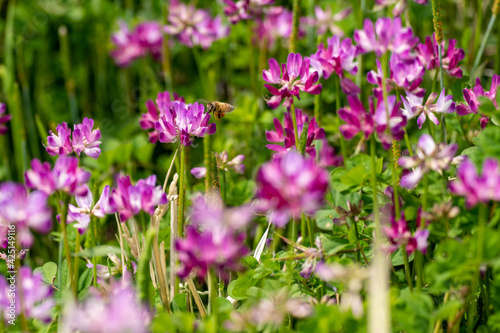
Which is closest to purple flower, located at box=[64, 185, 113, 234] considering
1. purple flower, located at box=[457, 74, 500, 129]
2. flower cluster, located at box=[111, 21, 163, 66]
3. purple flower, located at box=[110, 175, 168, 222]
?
purple flower, located at box=[110, 175, 168, 222]

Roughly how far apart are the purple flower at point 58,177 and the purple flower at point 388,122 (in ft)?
1.76

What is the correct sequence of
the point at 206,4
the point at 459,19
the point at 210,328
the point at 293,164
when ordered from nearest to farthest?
the point at 293,164, the point at 210,328, the point at 459,19, the point at 206,4

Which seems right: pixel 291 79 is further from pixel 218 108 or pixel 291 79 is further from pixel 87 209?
pixel 87 209

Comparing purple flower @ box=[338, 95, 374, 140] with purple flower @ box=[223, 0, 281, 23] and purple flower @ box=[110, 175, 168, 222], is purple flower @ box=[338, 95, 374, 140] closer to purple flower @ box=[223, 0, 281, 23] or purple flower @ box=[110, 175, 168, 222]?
purple flower @ box=[110, 175, 168, 222]

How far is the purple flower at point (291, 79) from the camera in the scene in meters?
1.29

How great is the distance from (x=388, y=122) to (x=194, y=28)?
1752 millimetres

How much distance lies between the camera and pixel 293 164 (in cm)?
80

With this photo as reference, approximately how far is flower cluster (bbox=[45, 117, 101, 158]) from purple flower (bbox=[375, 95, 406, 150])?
0.62m

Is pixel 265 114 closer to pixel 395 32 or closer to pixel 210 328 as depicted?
pixel 395 32

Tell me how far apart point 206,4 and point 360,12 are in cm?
141

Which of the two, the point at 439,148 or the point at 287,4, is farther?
the point at 287,4

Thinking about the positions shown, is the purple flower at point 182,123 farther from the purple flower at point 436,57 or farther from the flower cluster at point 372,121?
the purple flower at point 436,57

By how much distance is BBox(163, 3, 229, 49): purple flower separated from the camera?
2580 millimetres

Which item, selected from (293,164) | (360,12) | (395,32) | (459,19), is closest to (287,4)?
(459,19)
